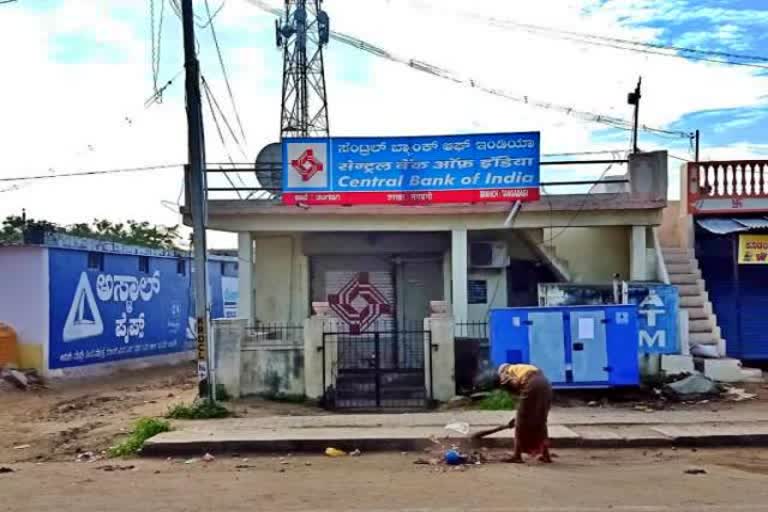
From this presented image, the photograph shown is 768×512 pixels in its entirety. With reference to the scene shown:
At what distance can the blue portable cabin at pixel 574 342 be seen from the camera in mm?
13422

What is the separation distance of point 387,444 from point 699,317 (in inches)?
332

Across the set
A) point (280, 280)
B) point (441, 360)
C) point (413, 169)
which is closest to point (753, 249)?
point (413, 169)

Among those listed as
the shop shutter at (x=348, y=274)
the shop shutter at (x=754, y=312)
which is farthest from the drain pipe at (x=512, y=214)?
the shop shutter at (x=754, y=312)

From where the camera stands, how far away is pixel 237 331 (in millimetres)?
13656

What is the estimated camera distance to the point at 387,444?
1021 centimetres

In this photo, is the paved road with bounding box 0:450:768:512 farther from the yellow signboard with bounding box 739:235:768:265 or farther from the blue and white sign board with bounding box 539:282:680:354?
the yellow signboard with bounding box 739:235:768:265

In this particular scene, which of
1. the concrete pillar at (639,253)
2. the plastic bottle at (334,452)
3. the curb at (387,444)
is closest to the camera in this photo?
the plastic bottle at (334,452)

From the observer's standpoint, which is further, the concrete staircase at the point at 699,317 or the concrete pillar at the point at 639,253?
the concrete pillar at the point at 639,253

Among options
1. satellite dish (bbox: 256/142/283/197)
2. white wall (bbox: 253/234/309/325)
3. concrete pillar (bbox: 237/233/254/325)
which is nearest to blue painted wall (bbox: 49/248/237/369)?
white wall (bbox: 253/234/309/325)

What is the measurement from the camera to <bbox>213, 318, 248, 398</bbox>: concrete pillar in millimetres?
13586

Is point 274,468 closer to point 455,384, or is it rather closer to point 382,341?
point 455,384

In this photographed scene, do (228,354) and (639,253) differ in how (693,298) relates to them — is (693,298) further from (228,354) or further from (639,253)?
(228,354)

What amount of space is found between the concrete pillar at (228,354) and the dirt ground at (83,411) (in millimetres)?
436

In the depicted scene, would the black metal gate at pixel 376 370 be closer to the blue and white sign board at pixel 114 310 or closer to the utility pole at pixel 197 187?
the utility pole at pixel 197 187
